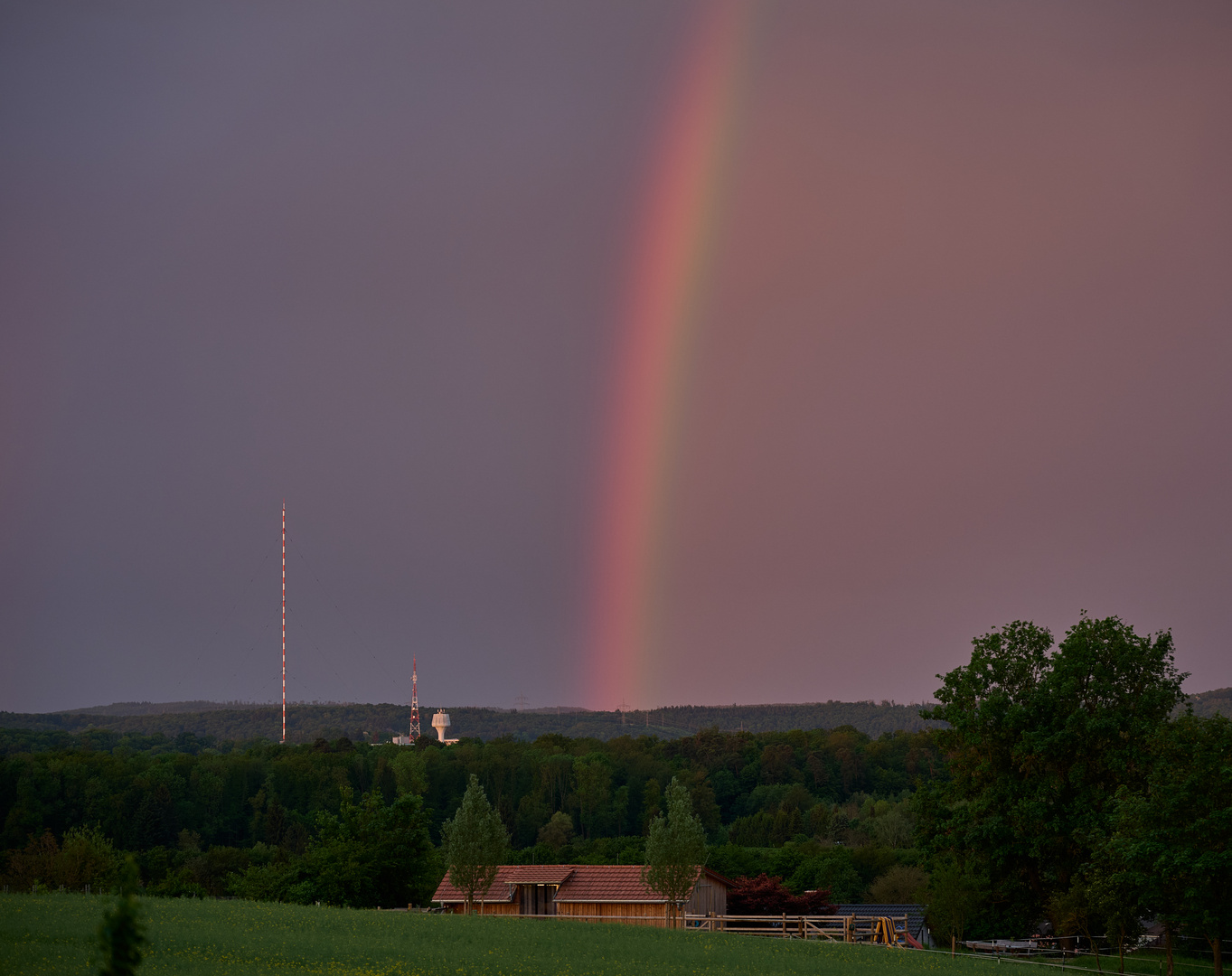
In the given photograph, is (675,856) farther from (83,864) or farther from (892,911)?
(83,864)

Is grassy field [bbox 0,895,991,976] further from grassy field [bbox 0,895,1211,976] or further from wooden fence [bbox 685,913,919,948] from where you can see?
wooden fence [bbox 685,913,919,948]

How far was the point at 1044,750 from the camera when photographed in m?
47.7

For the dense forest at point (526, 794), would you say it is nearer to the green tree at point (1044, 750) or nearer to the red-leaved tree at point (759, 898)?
the red-leaved tree at point (759, 898)

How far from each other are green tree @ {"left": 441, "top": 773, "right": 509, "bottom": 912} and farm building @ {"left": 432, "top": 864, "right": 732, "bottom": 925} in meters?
1.50

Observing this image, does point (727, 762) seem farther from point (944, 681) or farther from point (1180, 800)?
point (1180, 800)

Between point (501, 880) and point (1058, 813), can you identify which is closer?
point (1058, 813)

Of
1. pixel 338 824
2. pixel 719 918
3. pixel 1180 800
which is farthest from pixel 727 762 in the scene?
pixel 1180 800

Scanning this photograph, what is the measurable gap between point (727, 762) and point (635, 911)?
391ft

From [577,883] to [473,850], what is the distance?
6824 millimetres

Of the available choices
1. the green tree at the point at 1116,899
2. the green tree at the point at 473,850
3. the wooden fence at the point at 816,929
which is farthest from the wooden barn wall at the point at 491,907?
the green tree at the point at 1116,899

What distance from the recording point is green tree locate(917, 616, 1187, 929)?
47312 millimetres

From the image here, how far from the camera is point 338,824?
71.6 metres

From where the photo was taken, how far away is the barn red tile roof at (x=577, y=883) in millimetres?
60031

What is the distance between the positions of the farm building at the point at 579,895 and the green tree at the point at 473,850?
1.50m
